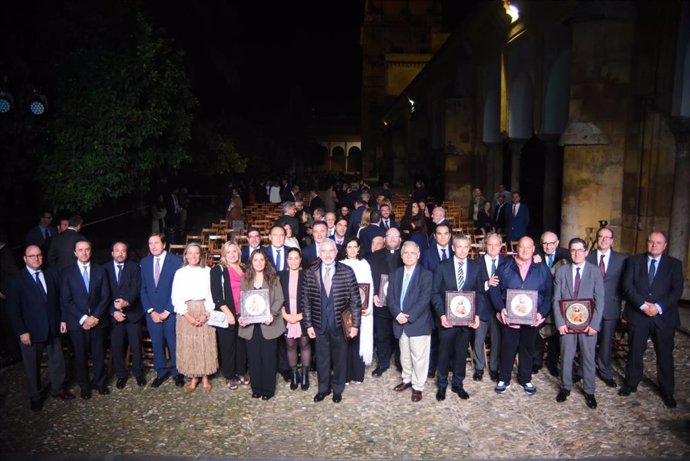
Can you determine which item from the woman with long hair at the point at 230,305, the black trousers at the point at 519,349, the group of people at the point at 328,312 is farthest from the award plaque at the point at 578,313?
the woman with long hair at the point at 230,305

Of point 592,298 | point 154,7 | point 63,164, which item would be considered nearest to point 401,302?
point 592,298

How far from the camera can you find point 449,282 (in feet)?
22.4

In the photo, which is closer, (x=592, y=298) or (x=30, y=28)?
(x=592, y=298)

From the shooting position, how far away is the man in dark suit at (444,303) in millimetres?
6797

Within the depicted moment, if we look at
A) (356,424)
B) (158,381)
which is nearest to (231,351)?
(158,381)

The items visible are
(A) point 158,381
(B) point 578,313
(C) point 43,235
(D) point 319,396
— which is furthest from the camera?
(C) point 43,235

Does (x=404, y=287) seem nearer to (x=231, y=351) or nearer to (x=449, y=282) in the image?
(x=449, y=282)

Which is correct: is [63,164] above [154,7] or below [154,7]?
below

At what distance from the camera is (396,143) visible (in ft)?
149

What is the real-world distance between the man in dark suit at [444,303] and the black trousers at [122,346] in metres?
3.55

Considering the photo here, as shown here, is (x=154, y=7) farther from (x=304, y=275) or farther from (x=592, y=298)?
(x=592, y=298)

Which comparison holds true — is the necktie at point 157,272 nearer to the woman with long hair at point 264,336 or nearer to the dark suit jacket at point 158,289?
the dark suit jacket at point 158,289

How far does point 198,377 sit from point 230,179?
77.9 ft

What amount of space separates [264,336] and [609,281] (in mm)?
4014
